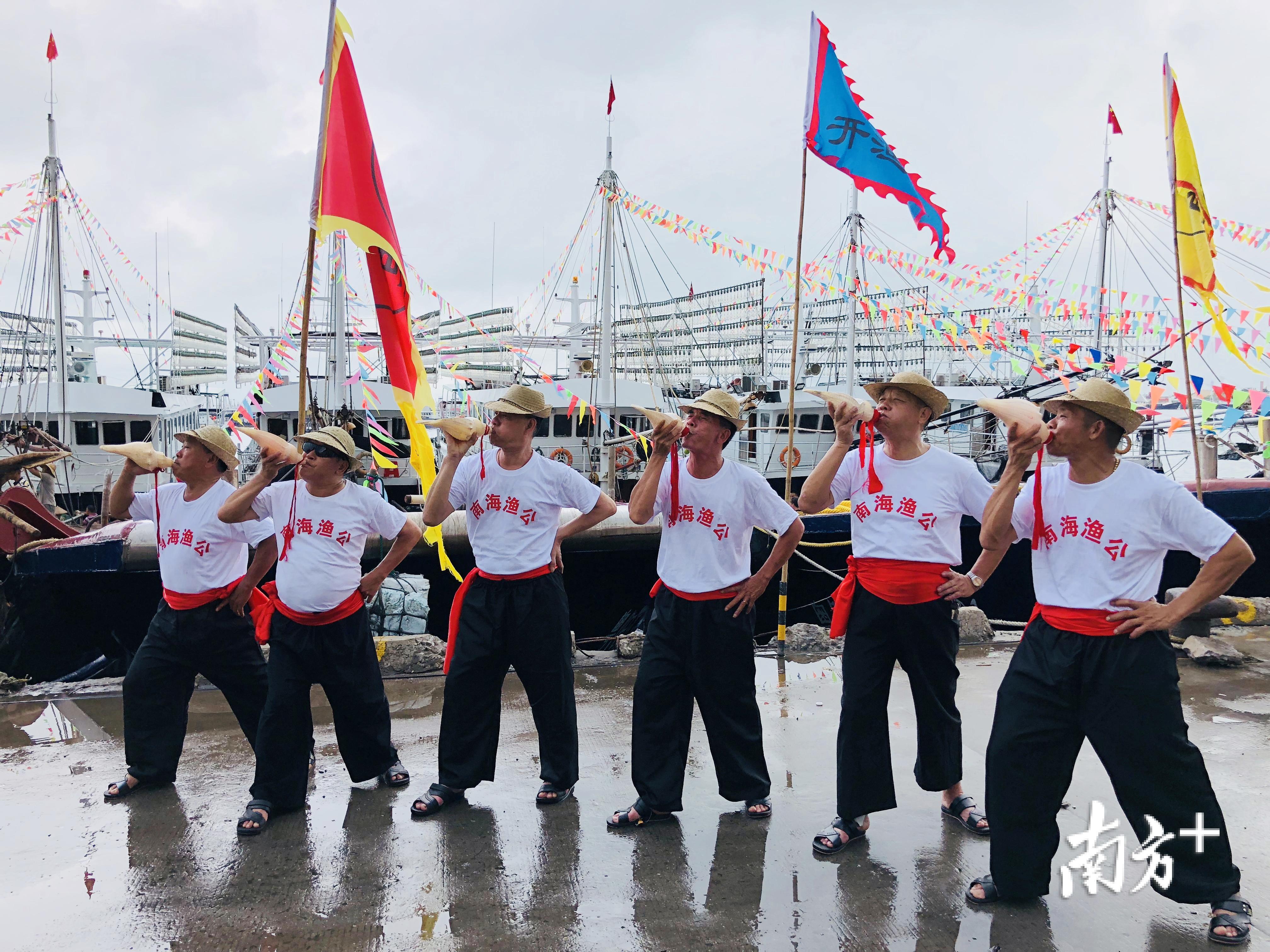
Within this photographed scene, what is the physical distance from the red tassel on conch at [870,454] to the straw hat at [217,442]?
2.60 m

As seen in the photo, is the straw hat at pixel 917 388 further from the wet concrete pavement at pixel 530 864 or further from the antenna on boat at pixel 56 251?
the antenna on boat at pixel 56 251

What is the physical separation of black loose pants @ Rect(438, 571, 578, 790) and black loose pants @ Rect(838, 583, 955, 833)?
1135mm

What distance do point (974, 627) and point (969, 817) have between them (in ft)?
11.0

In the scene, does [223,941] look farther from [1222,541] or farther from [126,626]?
[126,626]

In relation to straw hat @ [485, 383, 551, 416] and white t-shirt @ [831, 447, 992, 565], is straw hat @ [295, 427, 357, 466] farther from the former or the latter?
white t-shirt @ [831, 447, 992, 565]

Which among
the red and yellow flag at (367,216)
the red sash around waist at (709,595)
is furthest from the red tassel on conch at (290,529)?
the red sash around waist at (709,595)

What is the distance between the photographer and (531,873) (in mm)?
3055

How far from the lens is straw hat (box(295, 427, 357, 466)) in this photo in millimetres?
3611

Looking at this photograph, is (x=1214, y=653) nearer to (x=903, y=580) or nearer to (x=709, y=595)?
(x=903, y=580)

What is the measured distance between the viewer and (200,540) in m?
3.77

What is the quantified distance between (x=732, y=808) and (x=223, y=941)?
6.22 ft

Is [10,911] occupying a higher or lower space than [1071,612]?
lower

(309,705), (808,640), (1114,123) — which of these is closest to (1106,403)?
(309,705)

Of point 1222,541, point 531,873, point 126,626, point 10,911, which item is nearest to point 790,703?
point 531,873
